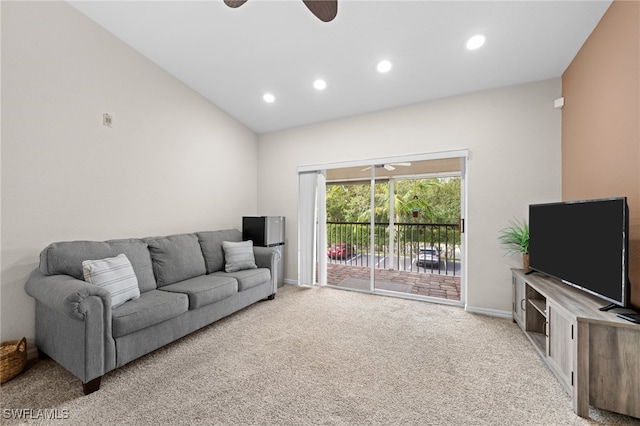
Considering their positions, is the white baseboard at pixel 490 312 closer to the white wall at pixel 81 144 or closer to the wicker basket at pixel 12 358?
the white wall at pixel 81 144

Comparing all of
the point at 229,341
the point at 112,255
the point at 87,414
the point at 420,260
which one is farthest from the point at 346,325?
the point at 420,260

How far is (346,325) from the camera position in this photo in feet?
8.99

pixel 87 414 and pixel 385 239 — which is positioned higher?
pixel 385 239

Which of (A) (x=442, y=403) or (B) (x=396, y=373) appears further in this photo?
(B) (x=396, y=373)

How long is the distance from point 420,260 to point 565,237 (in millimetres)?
2946

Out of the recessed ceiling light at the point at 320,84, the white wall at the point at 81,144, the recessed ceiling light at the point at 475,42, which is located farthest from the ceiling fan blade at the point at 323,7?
the white wall at the point at 81,144

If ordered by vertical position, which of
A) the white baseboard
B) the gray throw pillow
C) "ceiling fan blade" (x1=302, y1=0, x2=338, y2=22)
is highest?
"ceiling fan blade" (x1=302, y1=0, x2=338, y2=22)

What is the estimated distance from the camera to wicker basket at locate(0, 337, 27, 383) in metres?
1.78

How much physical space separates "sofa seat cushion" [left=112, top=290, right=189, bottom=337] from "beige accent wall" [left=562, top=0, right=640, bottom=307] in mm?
3441

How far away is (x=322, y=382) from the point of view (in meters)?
1.81

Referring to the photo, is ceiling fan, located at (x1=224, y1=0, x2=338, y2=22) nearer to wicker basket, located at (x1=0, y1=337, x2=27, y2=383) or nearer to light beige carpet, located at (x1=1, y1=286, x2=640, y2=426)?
light beige carpet, located at (x1=1, y1=286, x2=640, y2=426)

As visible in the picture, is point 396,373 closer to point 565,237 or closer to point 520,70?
point 565,237

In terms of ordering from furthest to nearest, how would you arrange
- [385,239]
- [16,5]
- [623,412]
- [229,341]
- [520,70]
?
[385,239] → [520,70] → [229,341] → [16,5] → [623,412]

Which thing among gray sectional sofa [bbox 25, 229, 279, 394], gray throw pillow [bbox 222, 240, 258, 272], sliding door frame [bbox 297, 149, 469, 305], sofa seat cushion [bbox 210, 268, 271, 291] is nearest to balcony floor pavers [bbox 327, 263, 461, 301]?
sliding door frame [bbox 297, 149, 469, 305]
